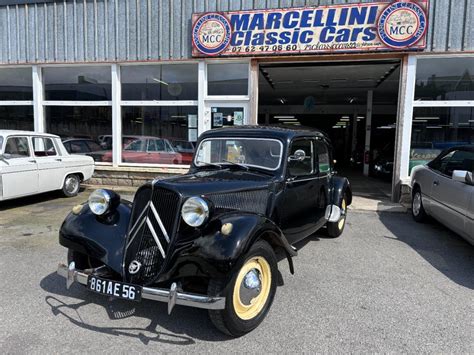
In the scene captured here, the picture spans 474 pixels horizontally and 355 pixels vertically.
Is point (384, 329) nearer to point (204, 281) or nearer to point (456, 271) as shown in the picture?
point (204, 281)

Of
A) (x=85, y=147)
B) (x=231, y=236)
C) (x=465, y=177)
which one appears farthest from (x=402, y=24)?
(x=85, y=147)

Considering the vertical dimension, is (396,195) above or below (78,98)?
below

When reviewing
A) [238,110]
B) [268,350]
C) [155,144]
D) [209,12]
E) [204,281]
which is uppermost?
[209,12]

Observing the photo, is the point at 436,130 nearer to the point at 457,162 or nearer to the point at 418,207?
the point at 418,207

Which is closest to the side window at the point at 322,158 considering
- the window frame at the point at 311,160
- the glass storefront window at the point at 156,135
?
the window frame at the point at 311,160

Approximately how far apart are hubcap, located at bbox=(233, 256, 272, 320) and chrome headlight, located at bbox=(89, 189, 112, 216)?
59.9 inches

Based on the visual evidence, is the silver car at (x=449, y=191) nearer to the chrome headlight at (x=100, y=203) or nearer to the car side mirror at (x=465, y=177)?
the car side mirror at (x=465, y=177)

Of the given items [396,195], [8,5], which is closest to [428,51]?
[396,195]

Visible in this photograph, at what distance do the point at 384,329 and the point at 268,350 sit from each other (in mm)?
1067

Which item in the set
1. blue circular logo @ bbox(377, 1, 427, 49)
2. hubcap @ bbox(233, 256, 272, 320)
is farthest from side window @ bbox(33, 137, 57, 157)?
blue circular logo @ bbox(377, 1, 427, 49)

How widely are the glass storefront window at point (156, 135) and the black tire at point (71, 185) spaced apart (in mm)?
1579

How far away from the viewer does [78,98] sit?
10242 millimetres

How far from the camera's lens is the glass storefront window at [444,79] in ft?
26.3

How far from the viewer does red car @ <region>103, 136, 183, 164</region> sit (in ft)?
32.0
